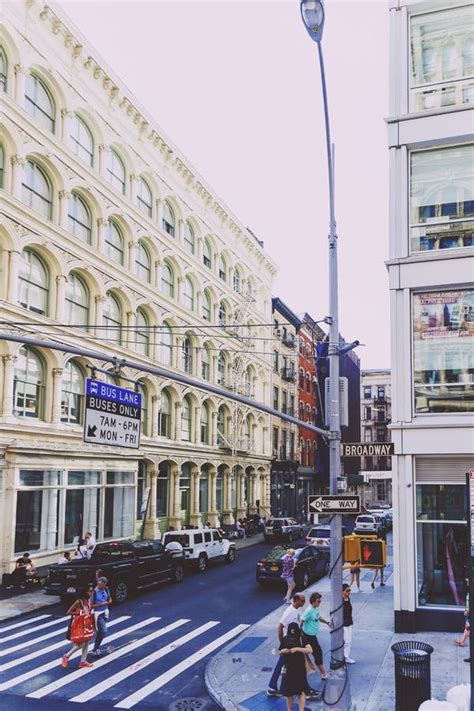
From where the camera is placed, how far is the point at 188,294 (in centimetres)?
4341

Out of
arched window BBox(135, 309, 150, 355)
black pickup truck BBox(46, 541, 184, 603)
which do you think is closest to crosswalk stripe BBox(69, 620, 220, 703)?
black pickup truck BBox(46, 541, 184, 603)

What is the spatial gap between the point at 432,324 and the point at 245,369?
113ft

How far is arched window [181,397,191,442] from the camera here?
139 ft

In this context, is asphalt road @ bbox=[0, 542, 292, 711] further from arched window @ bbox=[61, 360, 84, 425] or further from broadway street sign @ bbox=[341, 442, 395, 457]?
arched window @ bbox=[61, 360, 84, 425]

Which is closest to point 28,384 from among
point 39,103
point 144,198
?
point 39,103

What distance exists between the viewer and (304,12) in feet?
33.7

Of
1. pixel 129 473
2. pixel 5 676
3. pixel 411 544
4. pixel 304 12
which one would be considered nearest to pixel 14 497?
pixel 129 473

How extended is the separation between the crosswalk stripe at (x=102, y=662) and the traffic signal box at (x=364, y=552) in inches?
256

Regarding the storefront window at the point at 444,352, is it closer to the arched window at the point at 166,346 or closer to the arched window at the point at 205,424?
the arched window at the point at 166,346

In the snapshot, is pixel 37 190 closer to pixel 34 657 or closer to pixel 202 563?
pixel 202 563

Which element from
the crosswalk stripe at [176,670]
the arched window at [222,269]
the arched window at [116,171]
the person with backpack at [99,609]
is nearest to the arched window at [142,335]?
the arched window at [116,171]

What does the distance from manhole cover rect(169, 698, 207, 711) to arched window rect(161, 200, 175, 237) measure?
3102 centimetres

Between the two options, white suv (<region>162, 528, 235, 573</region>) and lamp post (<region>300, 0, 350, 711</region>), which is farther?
white suv (<region>162, 528, 235, 573</region>)

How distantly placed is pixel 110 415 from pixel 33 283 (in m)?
17.1
